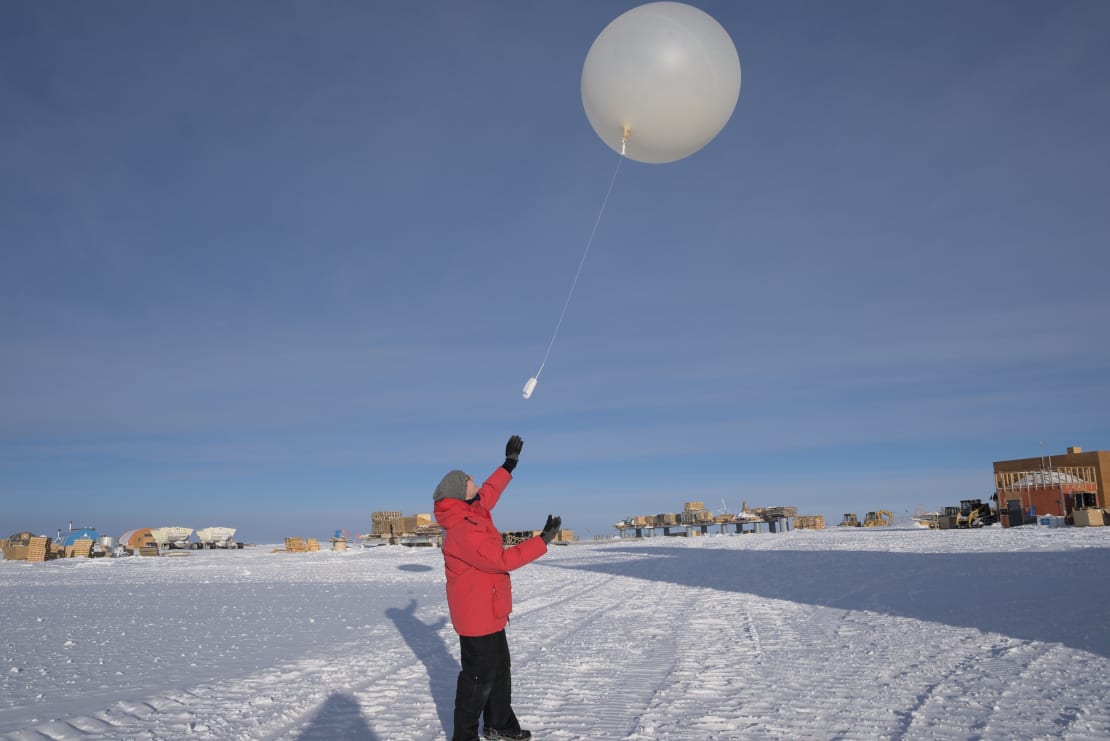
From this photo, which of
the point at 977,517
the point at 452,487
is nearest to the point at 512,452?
the point at 452,487

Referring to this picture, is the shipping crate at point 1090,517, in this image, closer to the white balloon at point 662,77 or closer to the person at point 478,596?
the white balloon at point 662,77

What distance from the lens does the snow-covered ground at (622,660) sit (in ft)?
16.4

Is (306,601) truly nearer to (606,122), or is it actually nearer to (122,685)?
(122,685)

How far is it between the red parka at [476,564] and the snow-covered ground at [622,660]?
1051mm

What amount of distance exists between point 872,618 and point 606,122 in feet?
22.8

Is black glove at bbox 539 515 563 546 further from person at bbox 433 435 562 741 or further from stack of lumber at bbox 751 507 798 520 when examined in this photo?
stack of lumber at bbox 751 507 798 520

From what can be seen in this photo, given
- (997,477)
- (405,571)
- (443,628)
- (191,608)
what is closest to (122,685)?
(443,628)

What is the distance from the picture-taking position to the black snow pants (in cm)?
432

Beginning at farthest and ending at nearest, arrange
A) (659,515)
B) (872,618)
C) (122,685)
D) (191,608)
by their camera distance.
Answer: (659,515)
(191,608)
(872,618)
(122,685)

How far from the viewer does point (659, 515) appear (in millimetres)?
55156

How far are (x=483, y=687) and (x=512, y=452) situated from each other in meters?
1.55

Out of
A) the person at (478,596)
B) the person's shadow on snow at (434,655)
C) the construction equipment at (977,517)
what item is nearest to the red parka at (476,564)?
the person at (478,596)

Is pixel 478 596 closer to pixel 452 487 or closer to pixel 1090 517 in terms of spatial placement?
pixel 452 487

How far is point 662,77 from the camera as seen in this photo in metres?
6.89
